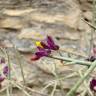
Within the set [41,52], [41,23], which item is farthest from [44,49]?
[41,23]

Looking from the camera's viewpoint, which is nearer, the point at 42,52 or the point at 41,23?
the point at 42,52

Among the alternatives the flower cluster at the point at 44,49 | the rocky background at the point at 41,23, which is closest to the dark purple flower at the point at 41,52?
the flower cluster at the point at 44,49

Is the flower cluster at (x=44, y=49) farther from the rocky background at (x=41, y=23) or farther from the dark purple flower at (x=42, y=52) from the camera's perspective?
the rocky background at (x=41, y=23)

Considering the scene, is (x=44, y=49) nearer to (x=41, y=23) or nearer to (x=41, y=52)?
(x=41, y=52)

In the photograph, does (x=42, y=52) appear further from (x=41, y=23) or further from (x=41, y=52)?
(x=41, y=23)

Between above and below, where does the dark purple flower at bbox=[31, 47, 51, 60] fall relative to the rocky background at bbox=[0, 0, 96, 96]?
above

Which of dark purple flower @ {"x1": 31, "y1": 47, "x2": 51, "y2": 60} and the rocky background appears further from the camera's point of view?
the rocky background

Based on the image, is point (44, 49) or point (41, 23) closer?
point (44, 49)

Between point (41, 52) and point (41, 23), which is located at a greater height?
point (41, 52)

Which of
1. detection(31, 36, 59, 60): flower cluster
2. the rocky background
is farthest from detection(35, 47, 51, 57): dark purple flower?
the rocky background

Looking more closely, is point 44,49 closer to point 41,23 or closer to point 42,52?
point 42,52

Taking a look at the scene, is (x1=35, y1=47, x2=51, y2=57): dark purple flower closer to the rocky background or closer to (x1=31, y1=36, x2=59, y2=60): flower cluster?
(x1=31, y1=36, x2=59, y2=60): flower cluster

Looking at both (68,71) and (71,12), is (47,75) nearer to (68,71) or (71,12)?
(68,71)
